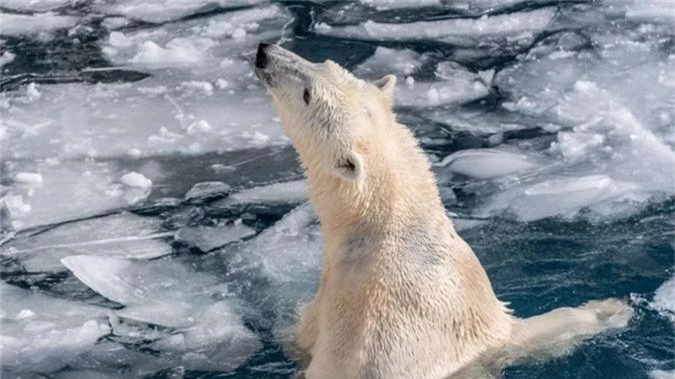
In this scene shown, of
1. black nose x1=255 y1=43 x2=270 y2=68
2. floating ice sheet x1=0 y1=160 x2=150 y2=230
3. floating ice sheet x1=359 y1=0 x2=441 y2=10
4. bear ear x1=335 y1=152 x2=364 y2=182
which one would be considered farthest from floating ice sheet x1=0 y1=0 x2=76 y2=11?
bear ear x1=335 y1=152 x2=364 y2=182

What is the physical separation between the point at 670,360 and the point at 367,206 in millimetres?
1204

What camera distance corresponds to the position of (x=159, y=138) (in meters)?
6.04

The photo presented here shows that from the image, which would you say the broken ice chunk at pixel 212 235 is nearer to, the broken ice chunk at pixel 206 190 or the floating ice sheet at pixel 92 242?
the floating ice sheet at pixel 92 242

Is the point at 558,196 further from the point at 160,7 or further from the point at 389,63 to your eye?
the point at 160,7

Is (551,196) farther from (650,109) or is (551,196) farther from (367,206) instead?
(367,206)

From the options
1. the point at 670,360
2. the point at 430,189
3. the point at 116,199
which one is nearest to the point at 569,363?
the point at 670,360

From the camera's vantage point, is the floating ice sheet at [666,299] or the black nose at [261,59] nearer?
the black nose at [261,59]

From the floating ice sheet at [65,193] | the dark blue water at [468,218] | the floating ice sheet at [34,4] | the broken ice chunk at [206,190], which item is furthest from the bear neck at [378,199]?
the floating ice sheet at [34,4]

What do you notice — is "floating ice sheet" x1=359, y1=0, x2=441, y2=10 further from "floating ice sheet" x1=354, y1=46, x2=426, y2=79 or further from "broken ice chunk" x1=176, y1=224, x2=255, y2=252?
"broken ice chunk" x1=176, y1=224, x2=255, y2=252

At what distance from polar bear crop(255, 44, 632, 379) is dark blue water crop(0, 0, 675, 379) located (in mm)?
342

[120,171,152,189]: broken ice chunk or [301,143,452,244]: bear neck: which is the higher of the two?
[301,143,452,244]: bear neck

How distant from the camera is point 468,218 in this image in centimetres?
541

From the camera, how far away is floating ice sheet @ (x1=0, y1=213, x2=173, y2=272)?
5.23 meters

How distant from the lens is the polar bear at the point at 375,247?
4.16 meters
